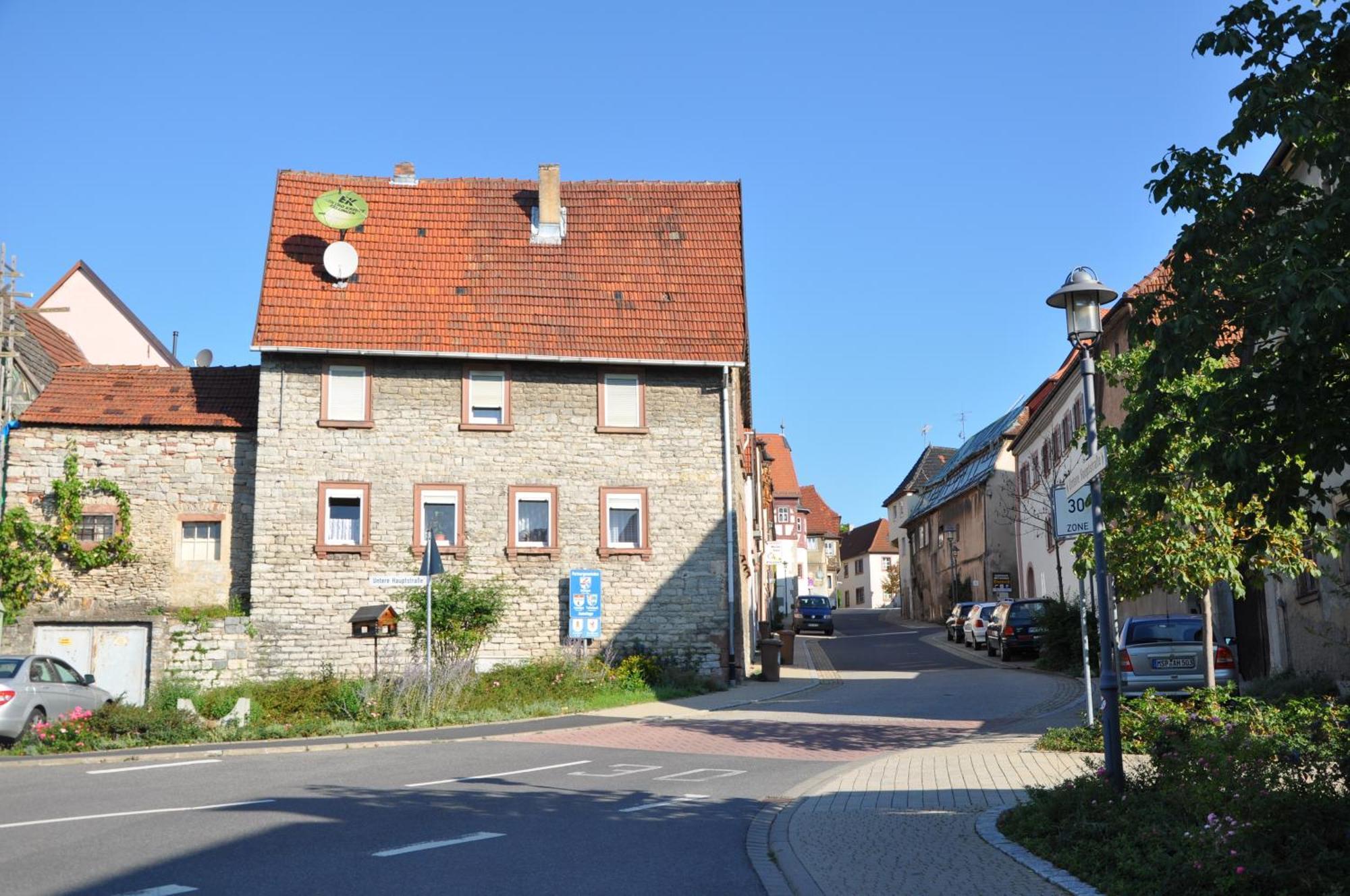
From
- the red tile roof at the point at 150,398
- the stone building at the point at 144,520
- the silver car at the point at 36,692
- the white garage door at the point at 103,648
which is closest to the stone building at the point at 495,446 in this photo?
the stone building at the point at 144,520

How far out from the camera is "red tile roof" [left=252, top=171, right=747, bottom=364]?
27.8 m

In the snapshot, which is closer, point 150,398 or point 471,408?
point 150,398

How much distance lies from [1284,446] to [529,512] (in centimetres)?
2134

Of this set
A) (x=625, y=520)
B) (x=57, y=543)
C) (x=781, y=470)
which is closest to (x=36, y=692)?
(x=57, y=543)

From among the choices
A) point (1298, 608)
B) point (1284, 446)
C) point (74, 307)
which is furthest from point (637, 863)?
point (74, 307)

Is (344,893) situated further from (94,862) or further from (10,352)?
(10,352)

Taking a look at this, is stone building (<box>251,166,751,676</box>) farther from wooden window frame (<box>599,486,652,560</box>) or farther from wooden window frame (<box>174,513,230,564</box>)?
wooden window frame (<box>174,513,230,564</box>)

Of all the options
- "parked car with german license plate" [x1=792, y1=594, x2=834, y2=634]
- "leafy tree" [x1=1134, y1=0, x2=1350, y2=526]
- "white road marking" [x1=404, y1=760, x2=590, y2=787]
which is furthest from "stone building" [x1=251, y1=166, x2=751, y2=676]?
"parked car with german license plate" [x1=792, y1=594, x2=834, y2=634]

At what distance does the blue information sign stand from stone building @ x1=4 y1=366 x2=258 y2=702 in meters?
6.63

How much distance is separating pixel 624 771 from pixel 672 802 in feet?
8.81

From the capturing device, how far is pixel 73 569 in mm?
26141

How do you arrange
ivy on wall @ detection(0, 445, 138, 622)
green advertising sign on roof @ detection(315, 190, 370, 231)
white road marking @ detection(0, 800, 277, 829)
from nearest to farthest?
white road marking @ detection(0, 800, 277, 829), ivy on wall @ detection(0, 445, 138, 622), green advertising sign on roof @ detection(315, 190, 370, 231)

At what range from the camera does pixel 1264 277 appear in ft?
23.9

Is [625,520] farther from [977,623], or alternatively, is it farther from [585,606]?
[977,623]
